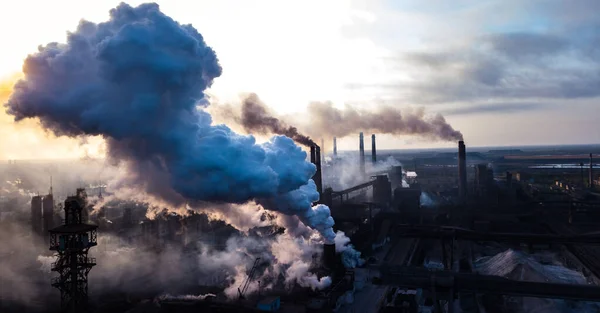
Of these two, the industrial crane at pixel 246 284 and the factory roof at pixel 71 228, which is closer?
the factory roof at pixel 71 228

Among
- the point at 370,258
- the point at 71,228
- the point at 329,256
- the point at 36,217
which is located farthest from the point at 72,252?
the point at 36,217

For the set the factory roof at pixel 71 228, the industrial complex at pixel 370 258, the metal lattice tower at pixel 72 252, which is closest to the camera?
the factory roof at pixel 71 228

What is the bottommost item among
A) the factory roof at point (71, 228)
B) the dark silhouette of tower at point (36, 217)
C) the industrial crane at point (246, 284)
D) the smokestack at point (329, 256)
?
the industrial crane at point (246, 284)

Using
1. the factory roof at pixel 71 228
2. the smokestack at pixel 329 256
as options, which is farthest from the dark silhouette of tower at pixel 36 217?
the smokestack at pixel 329 256

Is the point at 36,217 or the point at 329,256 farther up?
the point at 36,217

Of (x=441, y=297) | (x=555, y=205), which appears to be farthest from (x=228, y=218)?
(x=555, y=205)

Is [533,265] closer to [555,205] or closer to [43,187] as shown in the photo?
[555,205]

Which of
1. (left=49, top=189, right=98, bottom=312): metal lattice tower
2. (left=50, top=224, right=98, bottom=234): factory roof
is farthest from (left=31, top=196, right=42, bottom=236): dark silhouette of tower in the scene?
(left=50, top=224, right=98, bottom=234): factory roof

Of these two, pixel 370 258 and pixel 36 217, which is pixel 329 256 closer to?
pixel 370 258

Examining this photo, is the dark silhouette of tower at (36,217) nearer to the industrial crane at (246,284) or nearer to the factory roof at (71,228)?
the factory roof at (71,228)
